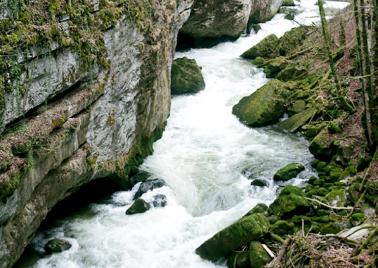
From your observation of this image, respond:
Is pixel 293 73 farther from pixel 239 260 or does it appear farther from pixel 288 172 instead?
pixel 239 260

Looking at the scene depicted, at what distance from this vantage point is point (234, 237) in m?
11.6

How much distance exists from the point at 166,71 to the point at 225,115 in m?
3.61

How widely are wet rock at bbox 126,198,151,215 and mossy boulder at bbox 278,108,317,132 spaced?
746cm

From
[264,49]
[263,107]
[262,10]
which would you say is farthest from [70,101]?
[262,10]

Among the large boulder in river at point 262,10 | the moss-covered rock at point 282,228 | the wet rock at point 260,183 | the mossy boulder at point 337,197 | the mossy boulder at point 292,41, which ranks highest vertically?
the large boulder in river at point 262,10

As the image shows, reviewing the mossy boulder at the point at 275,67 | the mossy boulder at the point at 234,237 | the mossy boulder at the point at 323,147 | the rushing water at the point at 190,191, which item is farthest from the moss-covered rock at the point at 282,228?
the mossy boulder at the point at 275,67

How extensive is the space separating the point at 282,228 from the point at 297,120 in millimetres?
Answer: 7968

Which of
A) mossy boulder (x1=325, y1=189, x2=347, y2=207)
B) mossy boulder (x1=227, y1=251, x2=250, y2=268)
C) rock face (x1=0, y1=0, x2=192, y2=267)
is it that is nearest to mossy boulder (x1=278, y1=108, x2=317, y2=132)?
rock face (x1=0, y1=0, x2=192, y2=267)

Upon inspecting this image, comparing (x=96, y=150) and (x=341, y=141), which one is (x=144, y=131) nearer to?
(x=96, y=150)

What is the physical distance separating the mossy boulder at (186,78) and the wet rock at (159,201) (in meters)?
8.43

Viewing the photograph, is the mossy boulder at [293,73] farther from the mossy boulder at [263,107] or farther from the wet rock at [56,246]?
the wet rock at [56,246]

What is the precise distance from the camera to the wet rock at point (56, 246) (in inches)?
476

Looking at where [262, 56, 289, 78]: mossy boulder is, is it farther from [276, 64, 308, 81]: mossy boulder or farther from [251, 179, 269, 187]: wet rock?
[251, 179, 269, 187]: wet rock

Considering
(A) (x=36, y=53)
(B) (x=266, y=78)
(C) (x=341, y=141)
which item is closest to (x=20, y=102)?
(A) (x=36, y=53)
